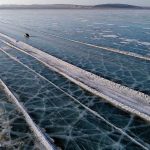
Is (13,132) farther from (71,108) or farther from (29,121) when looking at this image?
(71,108)

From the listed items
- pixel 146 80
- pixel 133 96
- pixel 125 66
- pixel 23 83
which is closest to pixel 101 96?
pixel 133 96

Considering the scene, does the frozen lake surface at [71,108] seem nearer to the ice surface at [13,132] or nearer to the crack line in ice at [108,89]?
the ice surface at [13,132]

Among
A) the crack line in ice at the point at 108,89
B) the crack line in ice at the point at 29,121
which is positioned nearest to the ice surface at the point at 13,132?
the crack line in ice at the point at 29,121

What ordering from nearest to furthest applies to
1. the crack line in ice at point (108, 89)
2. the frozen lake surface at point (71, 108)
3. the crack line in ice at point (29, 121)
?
the crack line in ice at point (29, 121), the frozen lake surface at point (71, 108), the crack line in ice at point (108, 89)

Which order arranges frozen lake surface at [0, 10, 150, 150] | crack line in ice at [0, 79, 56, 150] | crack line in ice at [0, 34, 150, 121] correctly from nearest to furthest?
1. crack line in ice at [0, 79, 56, 150]
2. frozen lake surface at [0, 10, 150, 150]
3. crack line in ice at [0, 34, 150, 121]

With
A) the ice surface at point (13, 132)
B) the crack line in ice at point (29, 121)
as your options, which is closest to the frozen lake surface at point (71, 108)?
the ice surface at point (13, 132)

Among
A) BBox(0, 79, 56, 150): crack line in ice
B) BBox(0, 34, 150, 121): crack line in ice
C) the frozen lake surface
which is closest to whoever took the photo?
BBox(0, 79, 56, 150): crack line in ice

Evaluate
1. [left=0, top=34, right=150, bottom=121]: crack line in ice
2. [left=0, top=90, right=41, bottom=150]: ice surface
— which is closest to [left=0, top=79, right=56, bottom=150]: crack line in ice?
[left=0, top=90, right=41, bottom=150]: ice surface

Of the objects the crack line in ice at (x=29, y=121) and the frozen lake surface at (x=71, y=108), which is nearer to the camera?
the crack line in ice at (x=29, y=121)

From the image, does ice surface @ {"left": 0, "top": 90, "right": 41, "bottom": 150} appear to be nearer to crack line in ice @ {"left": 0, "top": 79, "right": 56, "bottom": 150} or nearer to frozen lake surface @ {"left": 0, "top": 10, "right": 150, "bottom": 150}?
frozen lake surface @ {"left": 0, "top": 10, "right": 150, "bottom": 150}

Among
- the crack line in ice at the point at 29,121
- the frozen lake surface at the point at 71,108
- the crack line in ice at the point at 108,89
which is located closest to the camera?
the crack line in ice at the point at 29,121

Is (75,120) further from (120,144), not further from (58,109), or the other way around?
(120,144)
